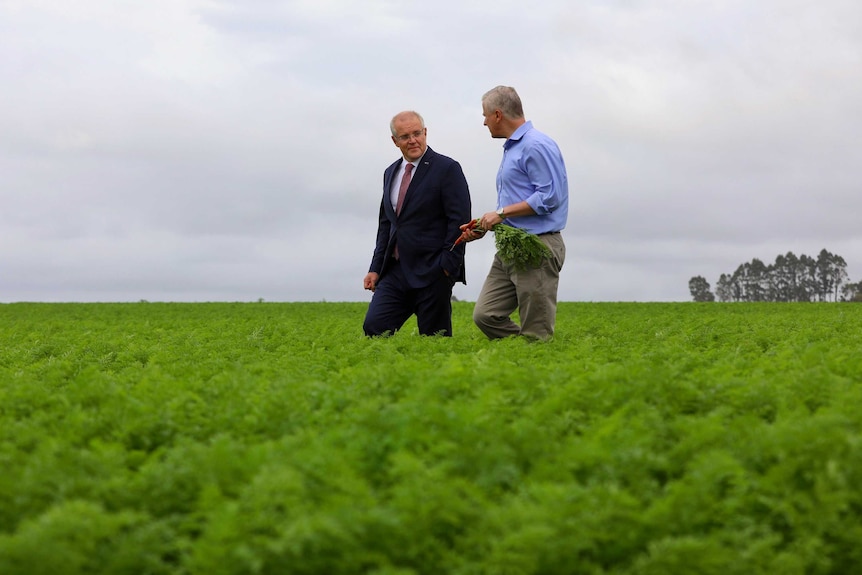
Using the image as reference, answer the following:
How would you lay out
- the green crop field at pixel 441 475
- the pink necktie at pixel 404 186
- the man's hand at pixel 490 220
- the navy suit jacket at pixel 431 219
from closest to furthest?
the green crop field at pixel 441 475, the man's hand at pixel 490 220, the navy suit jacket at pixel 431 219, the pink necktie at pixel 404 186

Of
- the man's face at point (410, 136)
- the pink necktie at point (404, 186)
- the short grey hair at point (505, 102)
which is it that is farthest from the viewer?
the pink necktie at point (404, 186)

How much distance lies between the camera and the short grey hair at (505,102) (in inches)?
364

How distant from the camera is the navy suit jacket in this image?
9797 millimetres

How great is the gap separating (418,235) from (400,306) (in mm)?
872

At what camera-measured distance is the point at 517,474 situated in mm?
4547

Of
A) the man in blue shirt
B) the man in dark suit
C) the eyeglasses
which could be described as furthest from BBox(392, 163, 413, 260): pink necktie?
the man in blue shirt

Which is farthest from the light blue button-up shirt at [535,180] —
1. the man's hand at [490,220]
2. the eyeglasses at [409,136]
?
the eyeglasses at [409,136]

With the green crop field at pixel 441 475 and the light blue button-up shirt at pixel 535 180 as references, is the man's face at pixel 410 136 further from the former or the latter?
the green crop field at pixel 441 475

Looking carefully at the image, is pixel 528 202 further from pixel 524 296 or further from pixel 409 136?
pixel 409 136

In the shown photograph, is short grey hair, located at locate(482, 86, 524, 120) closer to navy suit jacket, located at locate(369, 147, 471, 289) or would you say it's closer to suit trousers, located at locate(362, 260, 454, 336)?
navy suit jacket, located at locate(369, 147, 471, 289)

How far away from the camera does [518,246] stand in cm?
916

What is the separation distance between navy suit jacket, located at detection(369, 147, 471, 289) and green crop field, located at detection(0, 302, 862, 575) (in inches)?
121

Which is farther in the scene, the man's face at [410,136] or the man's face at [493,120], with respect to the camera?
the man's face at [410,136]

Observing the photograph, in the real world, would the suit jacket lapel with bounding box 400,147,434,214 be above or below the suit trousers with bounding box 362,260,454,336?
above
